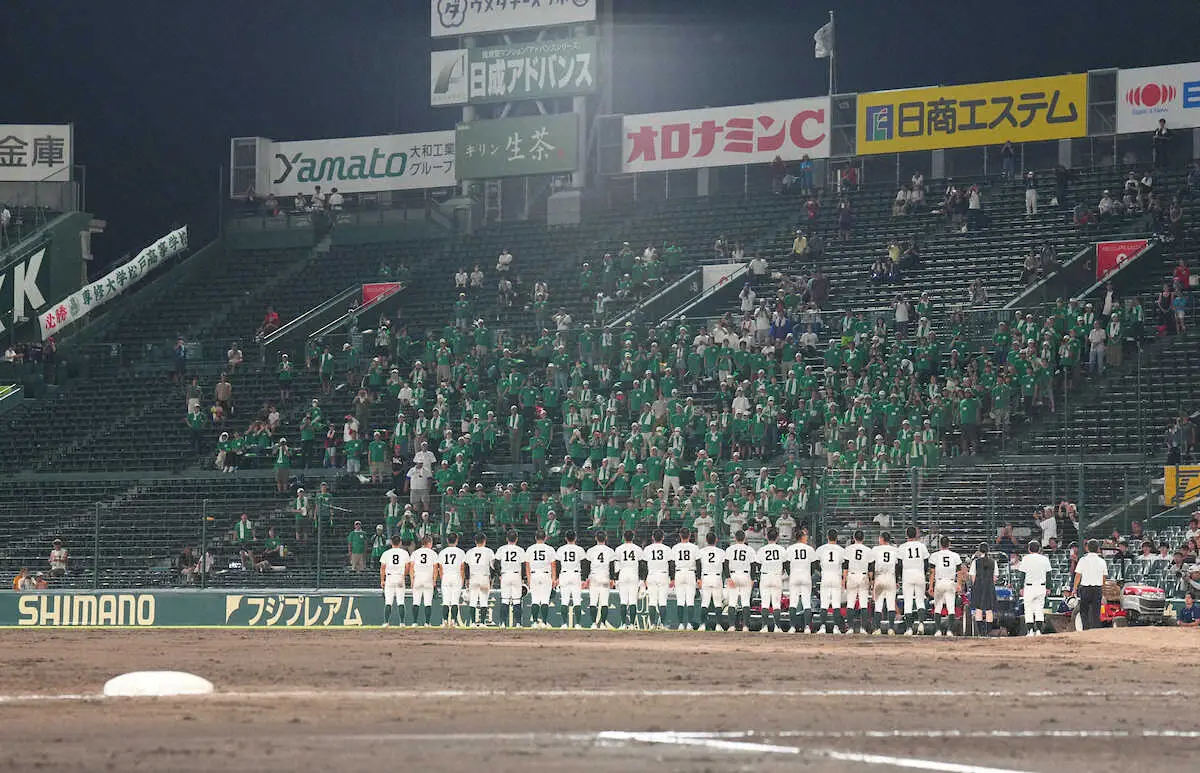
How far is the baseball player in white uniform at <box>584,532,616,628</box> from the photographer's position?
31.9 metres

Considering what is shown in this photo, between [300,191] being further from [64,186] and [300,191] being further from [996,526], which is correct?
[996,526]

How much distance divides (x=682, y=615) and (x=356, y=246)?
27547mm

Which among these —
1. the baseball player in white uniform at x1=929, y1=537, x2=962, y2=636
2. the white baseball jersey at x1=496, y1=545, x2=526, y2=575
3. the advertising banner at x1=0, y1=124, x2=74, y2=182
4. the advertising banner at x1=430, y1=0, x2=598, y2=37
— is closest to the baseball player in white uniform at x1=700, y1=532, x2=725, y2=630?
the white baseball jersey at x1=496, y1=545, x2=526, y2=575

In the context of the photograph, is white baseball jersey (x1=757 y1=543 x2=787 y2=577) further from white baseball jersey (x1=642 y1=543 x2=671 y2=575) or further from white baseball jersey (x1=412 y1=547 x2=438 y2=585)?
white baseball jersey (x1=412 y1=547 x2=438 y2=585)

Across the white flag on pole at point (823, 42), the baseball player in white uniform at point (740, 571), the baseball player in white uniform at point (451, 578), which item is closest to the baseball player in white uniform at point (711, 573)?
the baseball player in white uniform at point (740, 571)

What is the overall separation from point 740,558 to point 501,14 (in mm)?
28216

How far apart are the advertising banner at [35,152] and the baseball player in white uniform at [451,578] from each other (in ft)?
96.8

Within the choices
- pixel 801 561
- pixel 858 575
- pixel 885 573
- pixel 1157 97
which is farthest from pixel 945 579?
pixel 1157 97

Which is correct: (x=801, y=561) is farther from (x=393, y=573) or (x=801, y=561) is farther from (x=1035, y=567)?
(x=393, y=573)

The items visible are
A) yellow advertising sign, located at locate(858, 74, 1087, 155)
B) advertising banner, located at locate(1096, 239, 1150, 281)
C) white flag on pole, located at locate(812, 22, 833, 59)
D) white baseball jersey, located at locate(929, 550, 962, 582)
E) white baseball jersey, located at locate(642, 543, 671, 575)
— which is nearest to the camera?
white baseball jersey, located at locate(929, 550, 962, 582)

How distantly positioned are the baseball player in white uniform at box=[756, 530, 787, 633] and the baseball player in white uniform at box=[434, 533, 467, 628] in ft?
17.6

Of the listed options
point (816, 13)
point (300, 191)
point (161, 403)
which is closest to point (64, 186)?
point (300, 191)

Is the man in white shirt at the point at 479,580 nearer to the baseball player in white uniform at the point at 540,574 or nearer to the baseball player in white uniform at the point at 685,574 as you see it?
the baseball player in white uniform at the point at 540,574

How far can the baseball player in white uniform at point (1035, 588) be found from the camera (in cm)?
2847
